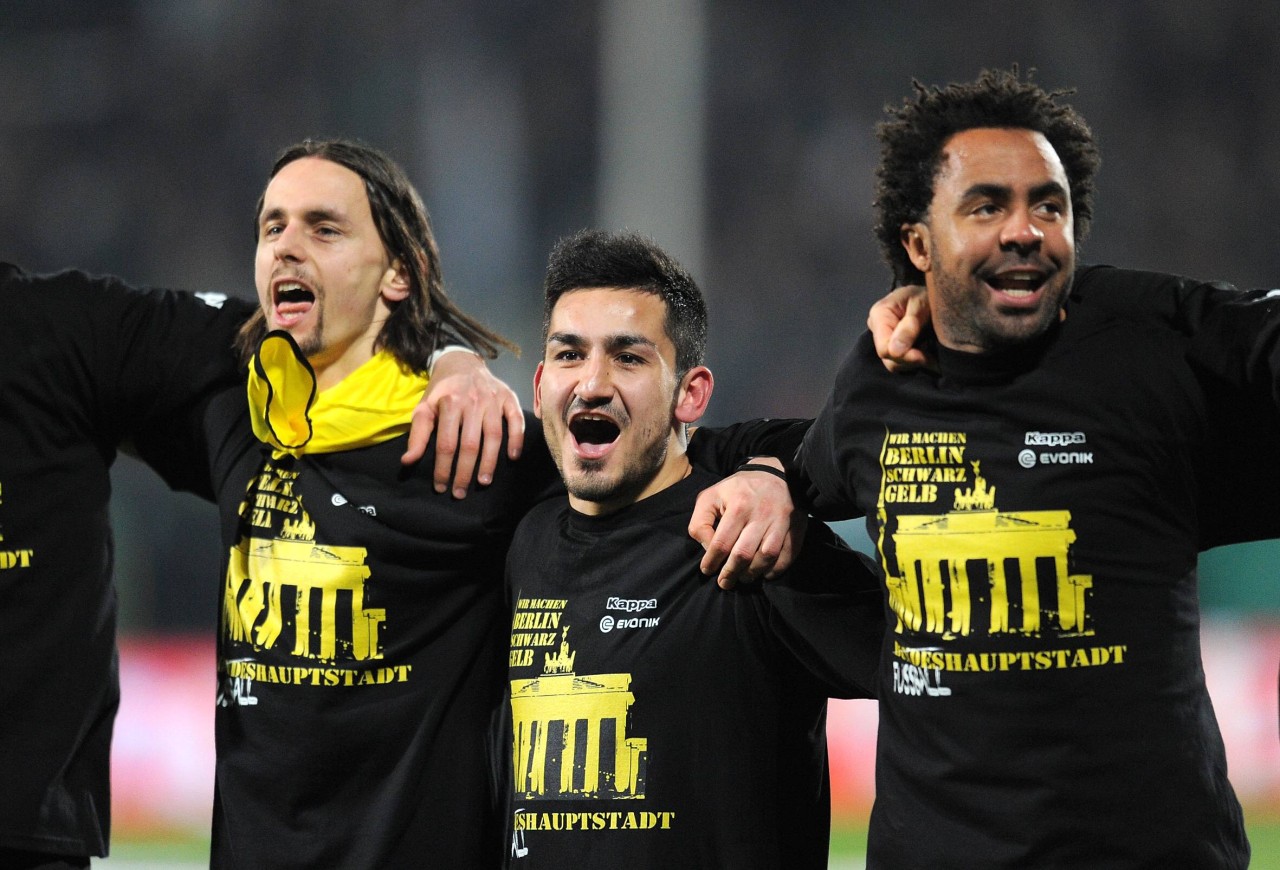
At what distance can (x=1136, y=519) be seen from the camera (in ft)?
8.55

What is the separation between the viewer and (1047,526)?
263 cm

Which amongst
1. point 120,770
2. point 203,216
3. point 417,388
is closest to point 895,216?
point 417,388

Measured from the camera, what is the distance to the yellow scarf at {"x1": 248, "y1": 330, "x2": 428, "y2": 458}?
→ 3344mm

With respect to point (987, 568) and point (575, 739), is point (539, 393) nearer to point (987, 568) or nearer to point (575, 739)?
point (575, 739)

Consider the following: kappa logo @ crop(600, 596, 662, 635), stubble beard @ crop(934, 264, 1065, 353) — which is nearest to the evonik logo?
kappa logo @ crop(600, 596, 662, 635)

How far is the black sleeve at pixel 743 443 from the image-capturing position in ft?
10.9

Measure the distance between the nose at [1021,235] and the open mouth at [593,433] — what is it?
865 millimetres

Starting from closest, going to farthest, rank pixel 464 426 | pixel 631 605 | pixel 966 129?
1. pixel 966 129
2. pixel 631 605
3. pixel 464 426

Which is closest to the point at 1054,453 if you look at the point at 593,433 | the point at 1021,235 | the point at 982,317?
the point at 982,317

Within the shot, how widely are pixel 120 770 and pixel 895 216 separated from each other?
631 cm

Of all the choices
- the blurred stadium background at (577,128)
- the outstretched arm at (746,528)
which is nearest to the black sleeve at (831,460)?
the outstretched arm at (746,528)

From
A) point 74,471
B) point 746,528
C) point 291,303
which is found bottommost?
point 746,528

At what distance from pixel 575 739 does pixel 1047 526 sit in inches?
38.7

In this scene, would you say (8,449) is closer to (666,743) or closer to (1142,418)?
(666,743)
